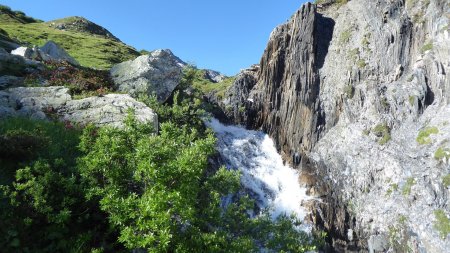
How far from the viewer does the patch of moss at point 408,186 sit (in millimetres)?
35531

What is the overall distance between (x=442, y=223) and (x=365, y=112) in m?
18.2

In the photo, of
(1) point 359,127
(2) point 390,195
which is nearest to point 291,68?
(1) point 359,127

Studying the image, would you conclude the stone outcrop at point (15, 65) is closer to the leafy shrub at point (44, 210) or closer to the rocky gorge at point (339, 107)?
the rocky gorge at point (339, 107)

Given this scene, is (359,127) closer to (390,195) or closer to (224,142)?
(390,195)

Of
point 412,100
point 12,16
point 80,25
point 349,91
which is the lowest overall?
point 412,100

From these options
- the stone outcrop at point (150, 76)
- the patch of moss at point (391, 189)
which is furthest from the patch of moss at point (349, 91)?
the stone outcrop at point (150, 76)

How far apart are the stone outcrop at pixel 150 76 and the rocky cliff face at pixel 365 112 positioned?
17675 mm

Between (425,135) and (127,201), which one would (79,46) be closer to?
(425,135)

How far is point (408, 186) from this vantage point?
35844mm

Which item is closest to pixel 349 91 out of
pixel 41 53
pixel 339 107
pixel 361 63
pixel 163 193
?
pixel 339 107

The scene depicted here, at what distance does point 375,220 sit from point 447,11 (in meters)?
28.7

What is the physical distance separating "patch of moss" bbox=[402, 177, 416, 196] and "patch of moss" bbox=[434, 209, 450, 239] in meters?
3.59

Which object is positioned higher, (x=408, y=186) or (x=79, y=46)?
(x=79, y=46)

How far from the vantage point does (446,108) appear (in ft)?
130
